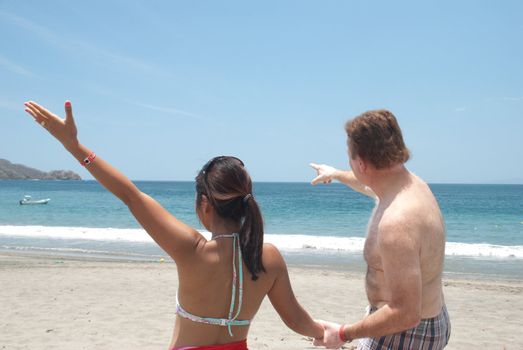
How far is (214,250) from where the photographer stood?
6.63ft

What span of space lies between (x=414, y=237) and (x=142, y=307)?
21.7 feet

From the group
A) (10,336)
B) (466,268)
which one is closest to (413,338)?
(10,336)

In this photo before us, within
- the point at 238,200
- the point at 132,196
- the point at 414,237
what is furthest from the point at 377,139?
the point at 132,196

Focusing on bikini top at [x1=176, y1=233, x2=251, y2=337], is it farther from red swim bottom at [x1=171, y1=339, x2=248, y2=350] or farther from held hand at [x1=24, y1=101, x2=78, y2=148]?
held hand at [x1=24, y1=101, x2=78, y2=148]

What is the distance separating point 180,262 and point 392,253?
2.77 feet

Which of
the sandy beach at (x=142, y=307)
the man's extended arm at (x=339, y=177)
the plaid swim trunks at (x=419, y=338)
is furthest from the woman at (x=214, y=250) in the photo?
the sandy beach at (x=142, y=307)

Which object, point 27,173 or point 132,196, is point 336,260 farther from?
point 27,173

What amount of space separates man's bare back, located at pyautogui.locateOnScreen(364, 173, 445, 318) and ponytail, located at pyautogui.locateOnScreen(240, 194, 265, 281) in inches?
19.9

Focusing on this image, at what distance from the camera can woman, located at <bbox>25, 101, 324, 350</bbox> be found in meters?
1.99

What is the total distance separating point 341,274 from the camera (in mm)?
12016

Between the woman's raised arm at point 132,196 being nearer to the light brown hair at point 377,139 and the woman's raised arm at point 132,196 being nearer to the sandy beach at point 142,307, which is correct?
the light brown hair at point 377,139

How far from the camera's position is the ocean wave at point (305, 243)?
17.5 m

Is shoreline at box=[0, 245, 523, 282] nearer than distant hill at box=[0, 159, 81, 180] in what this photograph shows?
Yes

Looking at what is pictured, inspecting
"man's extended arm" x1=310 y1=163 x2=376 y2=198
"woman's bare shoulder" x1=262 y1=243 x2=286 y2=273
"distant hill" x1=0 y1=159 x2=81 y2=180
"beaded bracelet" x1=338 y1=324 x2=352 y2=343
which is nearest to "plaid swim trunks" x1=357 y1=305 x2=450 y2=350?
"beaded bracelet" x1=338 y1=324 x2=352 y2=343
